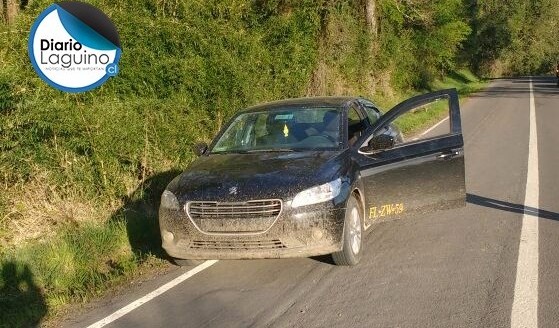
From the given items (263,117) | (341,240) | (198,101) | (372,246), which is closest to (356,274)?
(341,240)

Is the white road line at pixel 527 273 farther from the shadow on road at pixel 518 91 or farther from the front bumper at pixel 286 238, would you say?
the shadow on road at pixel 518 91

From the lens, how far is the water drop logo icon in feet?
25.0

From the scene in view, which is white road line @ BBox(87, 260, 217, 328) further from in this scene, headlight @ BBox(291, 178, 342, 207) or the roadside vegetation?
headlight @ BBox(291, 178, 342, 207)

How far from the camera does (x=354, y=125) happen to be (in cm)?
656

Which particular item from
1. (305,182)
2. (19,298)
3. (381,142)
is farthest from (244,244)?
(19,298)

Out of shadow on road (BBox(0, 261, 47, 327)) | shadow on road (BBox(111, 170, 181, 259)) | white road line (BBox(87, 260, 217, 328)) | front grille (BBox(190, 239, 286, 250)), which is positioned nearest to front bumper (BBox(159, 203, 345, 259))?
front grille (BBox(190, 239, 286, 250))

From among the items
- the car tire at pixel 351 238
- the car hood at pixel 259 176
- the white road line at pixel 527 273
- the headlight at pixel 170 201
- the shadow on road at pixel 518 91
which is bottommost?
the shadow on road at pixel 518 91

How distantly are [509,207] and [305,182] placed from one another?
3459 mm

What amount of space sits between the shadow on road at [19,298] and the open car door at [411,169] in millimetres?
3117

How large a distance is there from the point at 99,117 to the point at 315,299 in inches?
163

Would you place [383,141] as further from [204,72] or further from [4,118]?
[204,72]

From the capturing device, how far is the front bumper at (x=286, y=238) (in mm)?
5074

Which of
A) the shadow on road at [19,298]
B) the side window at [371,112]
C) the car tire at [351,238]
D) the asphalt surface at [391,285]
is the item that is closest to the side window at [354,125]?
the side window at [371,112]

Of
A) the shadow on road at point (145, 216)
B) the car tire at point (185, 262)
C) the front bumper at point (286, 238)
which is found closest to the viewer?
the front bumper at point (286, 238)
